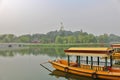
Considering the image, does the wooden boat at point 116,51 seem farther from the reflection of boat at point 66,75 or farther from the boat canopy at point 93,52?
the reflection of boat at point 66,75

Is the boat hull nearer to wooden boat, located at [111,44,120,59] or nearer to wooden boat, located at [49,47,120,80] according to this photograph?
wooden boat, located at [49,47,120,80]

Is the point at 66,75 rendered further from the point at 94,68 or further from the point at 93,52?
the point at 93,52

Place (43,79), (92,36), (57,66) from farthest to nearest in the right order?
(92,36) → (57,66) → (43,79)

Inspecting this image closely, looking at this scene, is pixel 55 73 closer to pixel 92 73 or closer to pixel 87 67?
pixel 87 67

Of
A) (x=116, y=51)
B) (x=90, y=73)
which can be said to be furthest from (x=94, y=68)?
(x=116, y=51)

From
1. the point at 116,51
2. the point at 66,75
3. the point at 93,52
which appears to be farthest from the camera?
the point at 116,51

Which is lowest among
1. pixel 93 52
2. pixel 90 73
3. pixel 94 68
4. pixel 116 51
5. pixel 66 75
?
pixel 66 75

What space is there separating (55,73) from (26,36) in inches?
2754

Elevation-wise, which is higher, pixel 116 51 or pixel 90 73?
pixel 116 51

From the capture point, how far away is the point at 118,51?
17.1 m

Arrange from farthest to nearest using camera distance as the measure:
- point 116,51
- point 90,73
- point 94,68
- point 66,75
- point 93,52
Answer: point 116,51
point 66,75
point 94,68
point 93,52
point 90,73

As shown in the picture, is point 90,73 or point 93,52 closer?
point 90,73

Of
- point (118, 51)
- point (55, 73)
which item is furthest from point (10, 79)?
point (118, 51)

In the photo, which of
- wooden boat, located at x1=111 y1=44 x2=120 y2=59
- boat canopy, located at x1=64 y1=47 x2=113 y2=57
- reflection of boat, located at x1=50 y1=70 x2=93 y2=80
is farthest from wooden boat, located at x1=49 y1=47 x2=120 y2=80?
wooden boat, located at x1=111 y1=44 x2=120 y2=59
